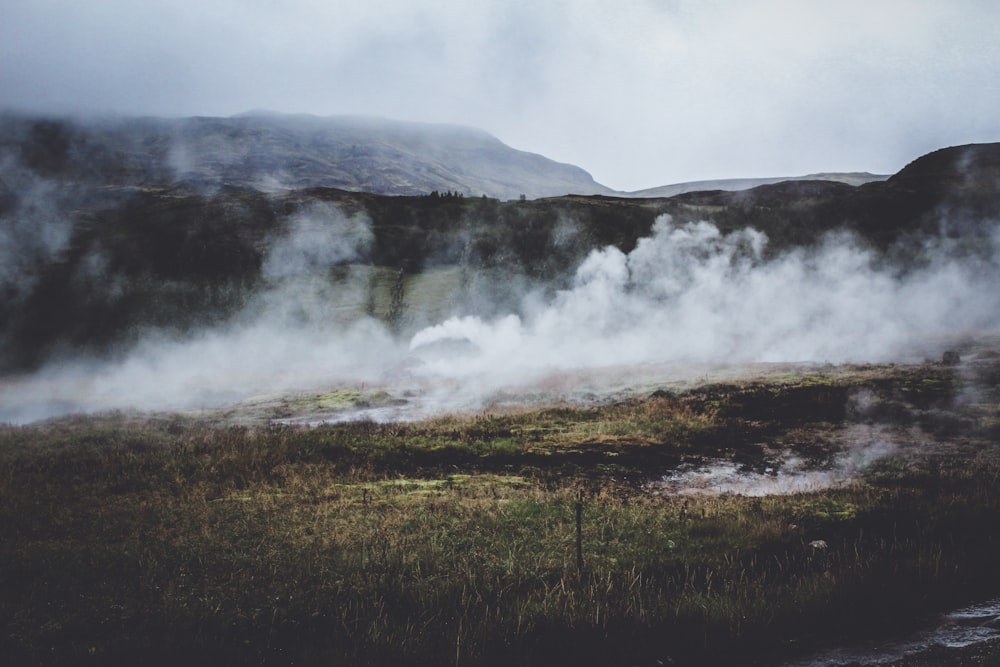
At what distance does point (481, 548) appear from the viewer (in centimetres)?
1112

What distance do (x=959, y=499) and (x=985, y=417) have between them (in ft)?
39.1

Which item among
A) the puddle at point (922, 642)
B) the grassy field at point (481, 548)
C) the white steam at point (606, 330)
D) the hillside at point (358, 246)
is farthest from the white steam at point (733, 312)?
the puddle at point (922, 642)

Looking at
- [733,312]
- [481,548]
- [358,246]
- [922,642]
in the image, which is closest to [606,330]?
[733,312]

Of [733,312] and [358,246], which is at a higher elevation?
[358,246]

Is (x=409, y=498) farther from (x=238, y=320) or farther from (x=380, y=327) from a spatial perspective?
(x=238, y=320)

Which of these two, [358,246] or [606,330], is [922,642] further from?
A: [358,246]

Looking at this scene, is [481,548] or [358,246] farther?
[358,246]

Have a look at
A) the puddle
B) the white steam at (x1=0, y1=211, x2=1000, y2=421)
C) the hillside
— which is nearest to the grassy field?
the puddle

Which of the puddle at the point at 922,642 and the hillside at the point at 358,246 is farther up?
the hillside at the point at 358,246

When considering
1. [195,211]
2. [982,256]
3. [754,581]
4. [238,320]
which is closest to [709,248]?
[982,256]

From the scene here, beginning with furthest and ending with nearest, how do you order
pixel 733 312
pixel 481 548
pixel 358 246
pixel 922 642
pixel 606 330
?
pixel 358 246 → pixel 606 330 → pixel 733 312 → pixel 481 548 → pixel 922 642

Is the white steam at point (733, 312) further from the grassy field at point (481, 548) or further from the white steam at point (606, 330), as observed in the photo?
the grassy field at point (481, 548)

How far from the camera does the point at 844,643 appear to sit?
755 cm

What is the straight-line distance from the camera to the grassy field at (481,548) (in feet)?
24.9
